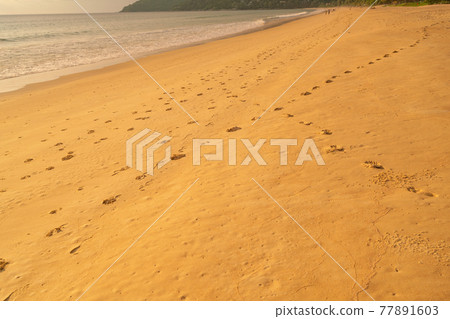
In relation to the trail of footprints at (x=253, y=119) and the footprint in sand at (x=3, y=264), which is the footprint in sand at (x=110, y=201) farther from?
the footprint in sand at (x=3, y=264)

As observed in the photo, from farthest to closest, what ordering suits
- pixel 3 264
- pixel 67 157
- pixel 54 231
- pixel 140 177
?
pixel 67 157, pixel 140 177, pixel 54 231, pixel 3 264

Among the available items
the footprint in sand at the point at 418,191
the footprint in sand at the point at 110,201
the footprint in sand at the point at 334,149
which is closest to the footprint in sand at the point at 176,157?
the footprint in sand at the point at 110,201

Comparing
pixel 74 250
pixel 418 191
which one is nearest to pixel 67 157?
pixel 74 250

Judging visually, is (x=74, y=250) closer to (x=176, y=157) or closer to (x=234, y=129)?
(x=176, y=157)

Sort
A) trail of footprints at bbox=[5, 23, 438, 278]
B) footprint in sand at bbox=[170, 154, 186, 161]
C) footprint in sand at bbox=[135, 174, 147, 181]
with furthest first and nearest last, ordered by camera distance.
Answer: footprint in sand at bbox=[170, 154, 186, 161] < footprint in sand at bbox=[135, 174, 147, 181] < trail of footprints at bbox=[5, 23, 438, 278]

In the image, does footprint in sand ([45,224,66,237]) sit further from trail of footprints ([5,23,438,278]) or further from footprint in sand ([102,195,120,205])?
footprint in sand ([102,195,120,205])

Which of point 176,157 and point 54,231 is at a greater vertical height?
point 176,157

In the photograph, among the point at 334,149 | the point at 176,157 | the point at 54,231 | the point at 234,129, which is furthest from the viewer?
the point at 234,129

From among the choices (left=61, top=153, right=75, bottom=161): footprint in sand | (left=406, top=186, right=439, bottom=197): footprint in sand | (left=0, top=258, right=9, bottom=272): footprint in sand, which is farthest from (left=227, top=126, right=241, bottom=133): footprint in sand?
(left=0, top=258, right=9, bottom=272): footprint in sand

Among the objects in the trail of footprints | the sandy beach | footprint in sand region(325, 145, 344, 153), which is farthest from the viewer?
footprint in sand region(325, 145, 344, 153)

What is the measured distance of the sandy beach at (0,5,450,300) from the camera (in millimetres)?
3012

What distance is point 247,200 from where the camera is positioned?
4.27m

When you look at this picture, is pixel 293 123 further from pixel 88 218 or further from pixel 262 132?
pixel 88 218
